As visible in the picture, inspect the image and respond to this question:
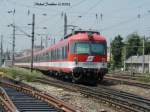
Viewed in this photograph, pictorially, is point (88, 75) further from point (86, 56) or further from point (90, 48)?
point (90, 48)

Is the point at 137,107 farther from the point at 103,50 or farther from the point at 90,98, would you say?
the point at 103,50

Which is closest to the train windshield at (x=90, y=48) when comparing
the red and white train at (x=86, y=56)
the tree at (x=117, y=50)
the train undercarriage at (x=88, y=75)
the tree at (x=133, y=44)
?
the red and white train at (x=86, y=56)

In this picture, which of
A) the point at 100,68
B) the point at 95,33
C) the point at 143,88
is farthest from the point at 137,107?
the point at 95,33

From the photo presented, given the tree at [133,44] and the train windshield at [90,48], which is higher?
the tree at [133,44]

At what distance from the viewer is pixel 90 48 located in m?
29.0

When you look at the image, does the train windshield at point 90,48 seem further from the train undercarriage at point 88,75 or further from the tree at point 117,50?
the tree at point 117,50

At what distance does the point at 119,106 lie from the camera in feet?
54.2

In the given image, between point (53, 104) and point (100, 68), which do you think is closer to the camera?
point (53, 104)

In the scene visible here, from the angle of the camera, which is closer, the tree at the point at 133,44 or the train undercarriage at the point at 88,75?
the train undercarriage at the point at 88,75

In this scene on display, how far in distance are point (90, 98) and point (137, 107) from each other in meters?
4.58

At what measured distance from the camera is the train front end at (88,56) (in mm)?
28531

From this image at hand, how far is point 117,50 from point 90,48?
80.5 metres

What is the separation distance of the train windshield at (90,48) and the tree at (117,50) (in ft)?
255

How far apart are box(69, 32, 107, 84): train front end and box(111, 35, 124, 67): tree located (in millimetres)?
77745
